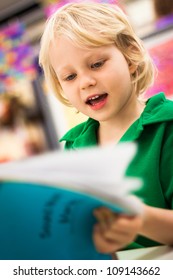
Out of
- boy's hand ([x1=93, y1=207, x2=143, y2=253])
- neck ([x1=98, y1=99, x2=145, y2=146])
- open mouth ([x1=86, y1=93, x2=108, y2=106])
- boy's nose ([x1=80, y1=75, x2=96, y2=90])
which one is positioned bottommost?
boy's hand ([x1=93, y1=207, x2=143, y2=253])

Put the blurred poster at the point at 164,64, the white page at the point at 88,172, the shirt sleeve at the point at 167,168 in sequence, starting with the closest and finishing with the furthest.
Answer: the white page at the point at 88,172
the shirt sleeve at the point at 167,168
the blurred poster at the point at 164,64

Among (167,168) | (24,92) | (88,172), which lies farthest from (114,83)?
(24,92)

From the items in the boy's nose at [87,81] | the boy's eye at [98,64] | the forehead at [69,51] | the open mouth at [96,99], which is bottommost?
the open mouth at [96,99]

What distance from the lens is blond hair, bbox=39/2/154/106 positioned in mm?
571

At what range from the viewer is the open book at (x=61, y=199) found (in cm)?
34

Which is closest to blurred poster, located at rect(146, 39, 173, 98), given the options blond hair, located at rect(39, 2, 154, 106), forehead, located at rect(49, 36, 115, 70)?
blond hair, located at rect(39, 2, 154, 106)

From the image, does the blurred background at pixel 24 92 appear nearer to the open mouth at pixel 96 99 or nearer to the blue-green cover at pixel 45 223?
the open mouth at pixel 96 99

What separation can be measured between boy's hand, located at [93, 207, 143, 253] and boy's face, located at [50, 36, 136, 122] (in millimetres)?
253

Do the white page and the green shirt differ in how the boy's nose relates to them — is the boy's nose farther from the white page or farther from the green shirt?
the white page

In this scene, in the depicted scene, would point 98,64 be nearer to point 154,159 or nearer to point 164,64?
point 154,159

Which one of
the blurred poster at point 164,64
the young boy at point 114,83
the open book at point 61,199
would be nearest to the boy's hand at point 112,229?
the open book at point 61,199

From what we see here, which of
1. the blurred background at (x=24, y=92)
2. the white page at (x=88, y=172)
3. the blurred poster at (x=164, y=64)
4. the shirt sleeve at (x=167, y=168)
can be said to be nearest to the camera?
the white page at (x=88, y=172)

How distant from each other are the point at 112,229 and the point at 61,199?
5cm
